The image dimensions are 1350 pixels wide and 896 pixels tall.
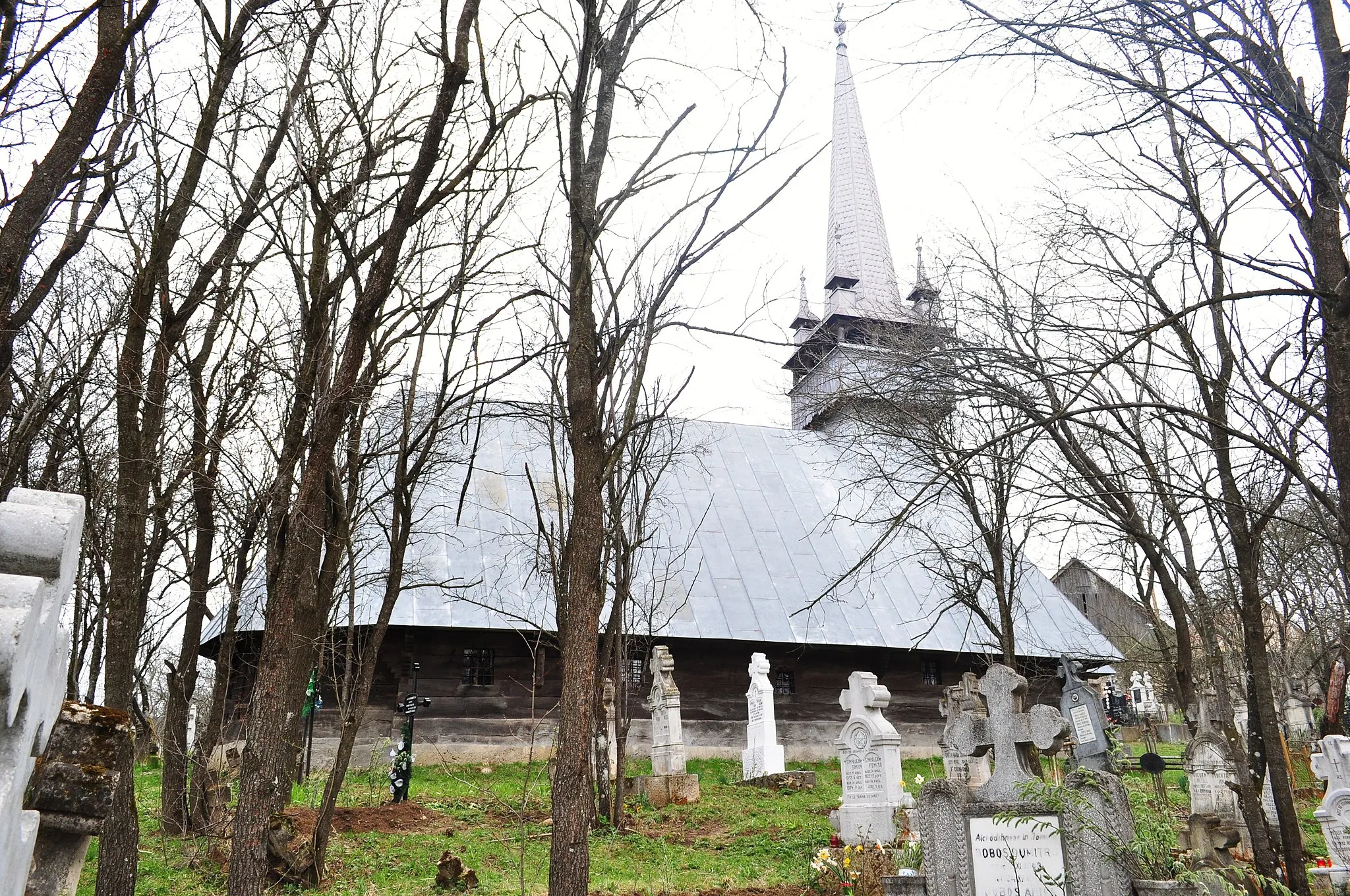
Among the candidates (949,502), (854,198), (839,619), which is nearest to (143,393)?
(839,619)

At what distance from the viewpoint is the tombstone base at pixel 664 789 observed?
1395 cm

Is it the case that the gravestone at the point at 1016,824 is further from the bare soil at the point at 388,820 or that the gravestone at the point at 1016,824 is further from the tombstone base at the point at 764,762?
the tombstone base at the point at 764,762

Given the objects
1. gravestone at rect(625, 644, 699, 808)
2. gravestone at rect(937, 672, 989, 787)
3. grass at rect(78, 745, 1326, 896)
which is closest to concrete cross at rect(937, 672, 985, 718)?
gravestone at rect(937, 672, 989, 787)

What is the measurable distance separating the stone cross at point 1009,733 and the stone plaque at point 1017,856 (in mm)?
214

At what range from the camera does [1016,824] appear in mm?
6652

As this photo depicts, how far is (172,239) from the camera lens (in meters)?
7.04

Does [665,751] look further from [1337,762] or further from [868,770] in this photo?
[1337,762]

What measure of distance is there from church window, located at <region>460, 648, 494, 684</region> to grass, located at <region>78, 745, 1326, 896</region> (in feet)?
10.8

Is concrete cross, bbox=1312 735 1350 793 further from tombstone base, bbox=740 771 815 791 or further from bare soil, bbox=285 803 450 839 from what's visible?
bare soil, bbox=285 803 450 839

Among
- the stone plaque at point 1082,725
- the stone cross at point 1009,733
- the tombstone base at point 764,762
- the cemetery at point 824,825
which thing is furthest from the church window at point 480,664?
the stone cross at point 1009,733

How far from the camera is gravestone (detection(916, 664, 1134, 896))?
638 centimetres

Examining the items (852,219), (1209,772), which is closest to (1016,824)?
(1209,772)

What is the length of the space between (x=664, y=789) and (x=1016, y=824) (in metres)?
8.18

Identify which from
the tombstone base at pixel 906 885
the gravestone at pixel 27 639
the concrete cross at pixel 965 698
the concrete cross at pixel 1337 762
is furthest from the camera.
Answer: the concrete cross at pixel 965 698
